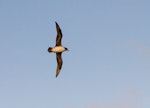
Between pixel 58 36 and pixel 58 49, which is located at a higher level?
pixel 58 36

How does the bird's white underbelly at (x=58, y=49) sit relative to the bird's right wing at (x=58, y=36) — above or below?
below

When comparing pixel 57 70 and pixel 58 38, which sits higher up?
pixel 58 38

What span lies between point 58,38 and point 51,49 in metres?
1.73

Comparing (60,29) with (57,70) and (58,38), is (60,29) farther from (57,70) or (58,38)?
(57,70)

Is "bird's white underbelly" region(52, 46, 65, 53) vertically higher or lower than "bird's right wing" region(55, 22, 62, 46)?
lower

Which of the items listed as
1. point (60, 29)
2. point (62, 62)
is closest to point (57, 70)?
point (62, 62)

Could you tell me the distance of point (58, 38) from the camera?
66062mm

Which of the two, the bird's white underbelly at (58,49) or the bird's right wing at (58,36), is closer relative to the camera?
the bird's right wing at (58,36)

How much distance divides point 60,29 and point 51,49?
9.47 feet

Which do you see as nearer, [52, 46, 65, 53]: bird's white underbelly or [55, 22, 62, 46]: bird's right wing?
[55, 22, 62, 46]: bird's right wing

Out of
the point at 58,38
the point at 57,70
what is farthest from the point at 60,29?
the point at 57,70

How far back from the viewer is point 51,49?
6588cm

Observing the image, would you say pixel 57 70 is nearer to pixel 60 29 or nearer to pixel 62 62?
pixel 62 62

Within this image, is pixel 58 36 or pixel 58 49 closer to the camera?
pixel 58 36
